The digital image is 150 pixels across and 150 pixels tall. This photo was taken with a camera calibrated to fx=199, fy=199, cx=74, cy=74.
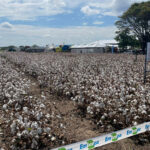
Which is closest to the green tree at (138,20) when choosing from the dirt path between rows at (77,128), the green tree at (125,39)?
the green tree at (125,39)

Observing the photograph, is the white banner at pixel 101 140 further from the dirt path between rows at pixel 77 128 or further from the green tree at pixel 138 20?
the green tree at pixel 138 20

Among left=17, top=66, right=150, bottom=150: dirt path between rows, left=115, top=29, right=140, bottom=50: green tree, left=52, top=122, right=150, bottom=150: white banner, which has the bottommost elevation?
left=17, top=66, right=150, bottom=150: dirt path between rows

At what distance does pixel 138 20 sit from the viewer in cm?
4122

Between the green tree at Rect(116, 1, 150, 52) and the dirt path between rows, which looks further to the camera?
the green tree at Rect(116, 1, 150, 52)

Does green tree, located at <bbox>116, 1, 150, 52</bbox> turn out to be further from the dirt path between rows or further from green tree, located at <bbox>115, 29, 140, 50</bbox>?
the dirt path between rows

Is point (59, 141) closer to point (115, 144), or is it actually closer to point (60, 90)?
point (115, 144)

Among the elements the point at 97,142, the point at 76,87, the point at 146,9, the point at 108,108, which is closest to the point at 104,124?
the point at 108,108

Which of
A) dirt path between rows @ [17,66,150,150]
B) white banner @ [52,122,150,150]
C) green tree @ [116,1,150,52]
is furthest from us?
green tree @ [116,1,150,52]

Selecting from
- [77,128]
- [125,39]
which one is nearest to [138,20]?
[125,39]

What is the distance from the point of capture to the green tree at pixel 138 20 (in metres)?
39.0

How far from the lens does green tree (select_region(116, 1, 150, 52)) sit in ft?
128

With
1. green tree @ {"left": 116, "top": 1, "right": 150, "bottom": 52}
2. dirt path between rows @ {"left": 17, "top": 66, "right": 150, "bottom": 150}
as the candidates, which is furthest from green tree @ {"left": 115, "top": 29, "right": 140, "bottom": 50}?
dirt path between rows @ {"left": 17, "top": 66, "right": 150, "bottom": 150}

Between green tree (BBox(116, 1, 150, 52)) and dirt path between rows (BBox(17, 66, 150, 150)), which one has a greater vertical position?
green tree (BBox(116, 1, 150, 52))

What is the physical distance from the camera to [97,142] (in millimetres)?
3008
